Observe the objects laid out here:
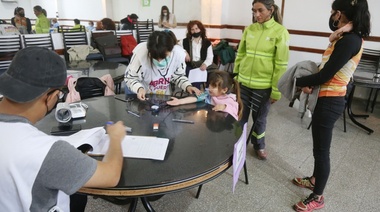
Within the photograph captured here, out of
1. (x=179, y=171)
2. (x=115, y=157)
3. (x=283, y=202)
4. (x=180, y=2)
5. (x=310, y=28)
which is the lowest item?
(x=283, y=202)

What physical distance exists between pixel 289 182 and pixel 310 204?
349 millimetres

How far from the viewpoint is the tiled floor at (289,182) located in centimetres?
186

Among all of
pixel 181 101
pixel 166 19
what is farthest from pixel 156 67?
pixel 166 19

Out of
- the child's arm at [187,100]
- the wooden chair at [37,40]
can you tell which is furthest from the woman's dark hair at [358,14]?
the wooden chair at [37,40]

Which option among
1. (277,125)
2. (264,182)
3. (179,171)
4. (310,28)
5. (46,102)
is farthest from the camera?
(310,28)

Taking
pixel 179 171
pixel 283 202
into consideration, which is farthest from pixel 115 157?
pixel 283 202

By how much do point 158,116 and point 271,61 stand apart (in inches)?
44.6

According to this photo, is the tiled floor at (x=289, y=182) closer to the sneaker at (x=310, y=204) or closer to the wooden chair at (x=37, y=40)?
the sneaker at (x=310, y=204)

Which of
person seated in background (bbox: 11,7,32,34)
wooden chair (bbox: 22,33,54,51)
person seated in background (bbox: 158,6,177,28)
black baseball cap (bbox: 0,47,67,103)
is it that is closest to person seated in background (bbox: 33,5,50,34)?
person seated in background (bbox: 11,7,32,34)

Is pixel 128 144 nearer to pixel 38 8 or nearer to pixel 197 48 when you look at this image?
pixel 197 48

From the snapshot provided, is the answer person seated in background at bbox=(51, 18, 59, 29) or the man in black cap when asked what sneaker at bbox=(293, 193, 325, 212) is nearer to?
the man in black cap

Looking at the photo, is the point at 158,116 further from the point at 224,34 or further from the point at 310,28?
the point at 224,34

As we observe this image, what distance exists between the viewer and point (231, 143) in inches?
48.1

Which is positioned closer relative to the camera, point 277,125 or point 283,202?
point 283,202
